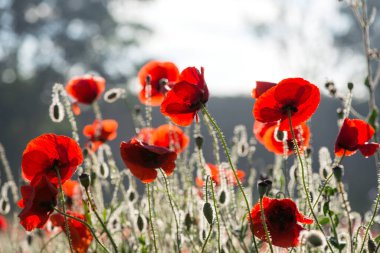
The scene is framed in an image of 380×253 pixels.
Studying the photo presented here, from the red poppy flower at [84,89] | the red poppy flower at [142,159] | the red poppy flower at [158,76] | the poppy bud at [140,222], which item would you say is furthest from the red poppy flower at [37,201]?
the red poppy flower at [84,89]

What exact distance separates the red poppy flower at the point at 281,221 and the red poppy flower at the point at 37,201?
0.45 meters

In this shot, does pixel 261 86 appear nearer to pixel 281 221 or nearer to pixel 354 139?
pixel 354 139

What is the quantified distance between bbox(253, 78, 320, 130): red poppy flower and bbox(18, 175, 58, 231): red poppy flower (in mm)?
478

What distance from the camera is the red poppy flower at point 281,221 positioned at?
1.19 m

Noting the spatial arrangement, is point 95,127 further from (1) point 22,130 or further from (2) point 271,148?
(1) point 22,130

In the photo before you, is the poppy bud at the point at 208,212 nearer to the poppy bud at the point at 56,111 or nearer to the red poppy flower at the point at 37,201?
the red poppy flower at the point at 37,201

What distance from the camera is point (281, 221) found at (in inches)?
48.8

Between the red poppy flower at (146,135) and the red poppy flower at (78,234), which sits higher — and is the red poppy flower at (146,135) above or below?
above

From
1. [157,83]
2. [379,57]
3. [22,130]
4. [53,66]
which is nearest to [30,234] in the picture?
[157,83]

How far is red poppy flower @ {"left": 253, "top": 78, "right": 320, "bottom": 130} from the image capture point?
49.7 inches

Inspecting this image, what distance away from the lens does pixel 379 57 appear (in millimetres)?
1835

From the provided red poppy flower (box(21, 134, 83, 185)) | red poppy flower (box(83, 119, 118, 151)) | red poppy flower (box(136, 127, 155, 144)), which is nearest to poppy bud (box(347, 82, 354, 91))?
red poppy flower (box(136, 127, 155, 144))

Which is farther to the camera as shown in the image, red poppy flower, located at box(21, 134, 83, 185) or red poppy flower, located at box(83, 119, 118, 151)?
red poppy flower, located at box(83, 119, 118, 151)

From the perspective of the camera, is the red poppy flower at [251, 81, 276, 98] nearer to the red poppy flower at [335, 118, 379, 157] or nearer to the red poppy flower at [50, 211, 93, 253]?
the red poppy flower at [335, 118, 379, 157]
